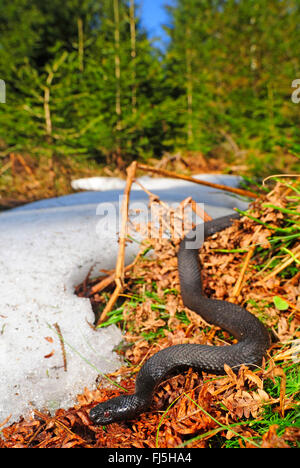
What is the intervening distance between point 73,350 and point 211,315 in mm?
812

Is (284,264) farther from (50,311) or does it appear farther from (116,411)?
(50,311)

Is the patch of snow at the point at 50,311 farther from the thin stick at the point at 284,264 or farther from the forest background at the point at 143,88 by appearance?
the forest background at the point at 143,88

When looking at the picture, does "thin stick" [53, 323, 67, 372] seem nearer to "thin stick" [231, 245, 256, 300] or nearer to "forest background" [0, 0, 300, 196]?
"thin stick" [231, 245, 256, 300]

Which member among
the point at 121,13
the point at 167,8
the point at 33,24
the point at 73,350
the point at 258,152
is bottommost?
the point at 73,350

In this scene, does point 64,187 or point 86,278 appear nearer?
point 86,278

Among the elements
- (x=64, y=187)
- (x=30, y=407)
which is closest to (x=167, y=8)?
(x=64, y=187)

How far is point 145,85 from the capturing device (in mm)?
8195

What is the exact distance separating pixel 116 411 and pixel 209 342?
0.63 metres

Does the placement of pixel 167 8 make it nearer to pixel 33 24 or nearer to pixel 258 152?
pixel 33 24

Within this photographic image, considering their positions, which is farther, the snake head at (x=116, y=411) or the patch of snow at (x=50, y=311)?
the patch of snow at (x=50, y=311)

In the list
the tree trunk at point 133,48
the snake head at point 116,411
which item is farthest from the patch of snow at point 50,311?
the tree trunk at point 133,48

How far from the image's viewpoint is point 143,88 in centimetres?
816

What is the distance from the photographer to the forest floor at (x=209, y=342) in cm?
107

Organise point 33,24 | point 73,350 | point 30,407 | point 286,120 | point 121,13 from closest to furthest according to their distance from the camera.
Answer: point 30,407 < point 73,350 < point 286,120 < point 121,13 < point 33,24
